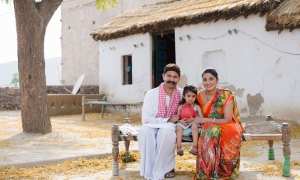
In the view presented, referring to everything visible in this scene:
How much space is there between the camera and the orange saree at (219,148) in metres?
6.11

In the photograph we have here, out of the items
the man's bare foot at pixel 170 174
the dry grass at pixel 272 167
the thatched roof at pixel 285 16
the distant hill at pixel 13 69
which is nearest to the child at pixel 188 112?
the man's bare foot at pixel 170 174

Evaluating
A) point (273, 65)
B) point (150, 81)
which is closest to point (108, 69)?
point (150, 81)

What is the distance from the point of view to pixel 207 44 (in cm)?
1491

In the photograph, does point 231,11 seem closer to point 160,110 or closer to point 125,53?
point 125,53

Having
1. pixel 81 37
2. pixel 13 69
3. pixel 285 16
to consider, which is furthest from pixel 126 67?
pixel 13 69

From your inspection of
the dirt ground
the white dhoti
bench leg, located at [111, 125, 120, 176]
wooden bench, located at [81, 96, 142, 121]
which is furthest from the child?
wooden bench, located at [81, 96, 142, 121]

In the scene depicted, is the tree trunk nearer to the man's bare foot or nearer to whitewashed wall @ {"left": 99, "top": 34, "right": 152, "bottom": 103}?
the man's bare foot

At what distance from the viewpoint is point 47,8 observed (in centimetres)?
1127

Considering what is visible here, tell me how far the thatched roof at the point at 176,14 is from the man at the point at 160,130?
7.02 metres

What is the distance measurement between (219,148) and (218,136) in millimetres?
146

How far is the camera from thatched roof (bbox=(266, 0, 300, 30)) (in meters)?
12.0

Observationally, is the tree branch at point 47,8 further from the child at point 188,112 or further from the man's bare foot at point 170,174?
the man's bare foot at point 170,174

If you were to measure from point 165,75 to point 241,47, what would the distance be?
7.77 metres

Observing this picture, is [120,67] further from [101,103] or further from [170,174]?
[170,174]
